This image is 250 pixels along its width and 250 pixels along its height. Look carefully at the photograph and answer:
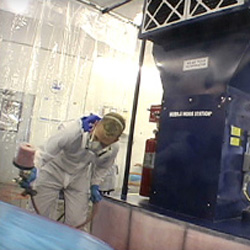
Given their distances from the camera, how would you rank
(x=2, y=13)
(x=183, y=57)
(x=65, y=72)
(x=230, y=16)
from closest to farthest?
(x=230, y=16) → (x=183, y=57) → (x=2, y=13) → (x=65, y=72)

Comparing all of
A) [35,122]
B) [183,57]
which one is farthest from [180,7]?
[35,122]

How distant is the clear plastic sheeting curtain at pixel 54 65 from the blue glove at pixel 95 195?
1.60 meters

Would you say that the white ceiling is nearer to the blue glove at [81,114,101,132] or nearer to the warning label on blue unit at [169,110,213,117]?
the blue glove at [81,114,101,132]

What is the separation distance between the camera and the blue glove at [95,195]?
90.4 inches

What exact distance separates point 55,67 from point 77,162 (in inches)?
68.4

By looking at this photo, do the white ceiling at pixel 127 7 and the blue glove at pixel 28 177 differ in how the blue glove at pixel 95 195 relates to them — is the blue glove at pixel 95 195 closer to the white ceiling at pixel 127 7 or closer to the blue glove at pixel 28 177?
the blue glove at pixel 28 177

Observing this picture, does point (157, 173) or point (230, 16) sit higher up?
point (230, 16)

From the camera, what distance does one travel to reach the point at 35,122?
386 centimetres

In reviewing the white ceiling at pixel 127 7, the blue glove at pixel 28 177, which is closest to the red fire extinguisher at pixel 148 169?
the blue glove at pixel 28 177

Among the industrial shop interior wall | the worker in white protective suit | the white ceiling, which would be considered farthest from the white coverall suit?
the white ceiling

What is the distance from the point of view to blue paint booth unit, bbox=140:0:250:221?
5.42ft

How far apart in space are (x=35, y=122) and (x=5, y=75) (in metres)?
0.63

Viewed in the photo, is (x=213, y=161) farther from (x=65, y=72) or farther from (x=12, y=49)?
(x=12, y=49)

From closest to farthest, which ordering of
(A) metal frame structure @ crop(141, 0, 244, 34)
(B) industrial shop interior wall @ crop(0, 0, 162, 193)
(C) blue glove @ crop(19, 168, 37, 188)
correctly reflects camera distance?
(A) metal frame structure @ crop(141, 0, 244, 34) < (C) blue glove @ crop(19, 168, 37, 188) < (B) industrial shop interior wall @ crop(0, 0, 162, 193)
